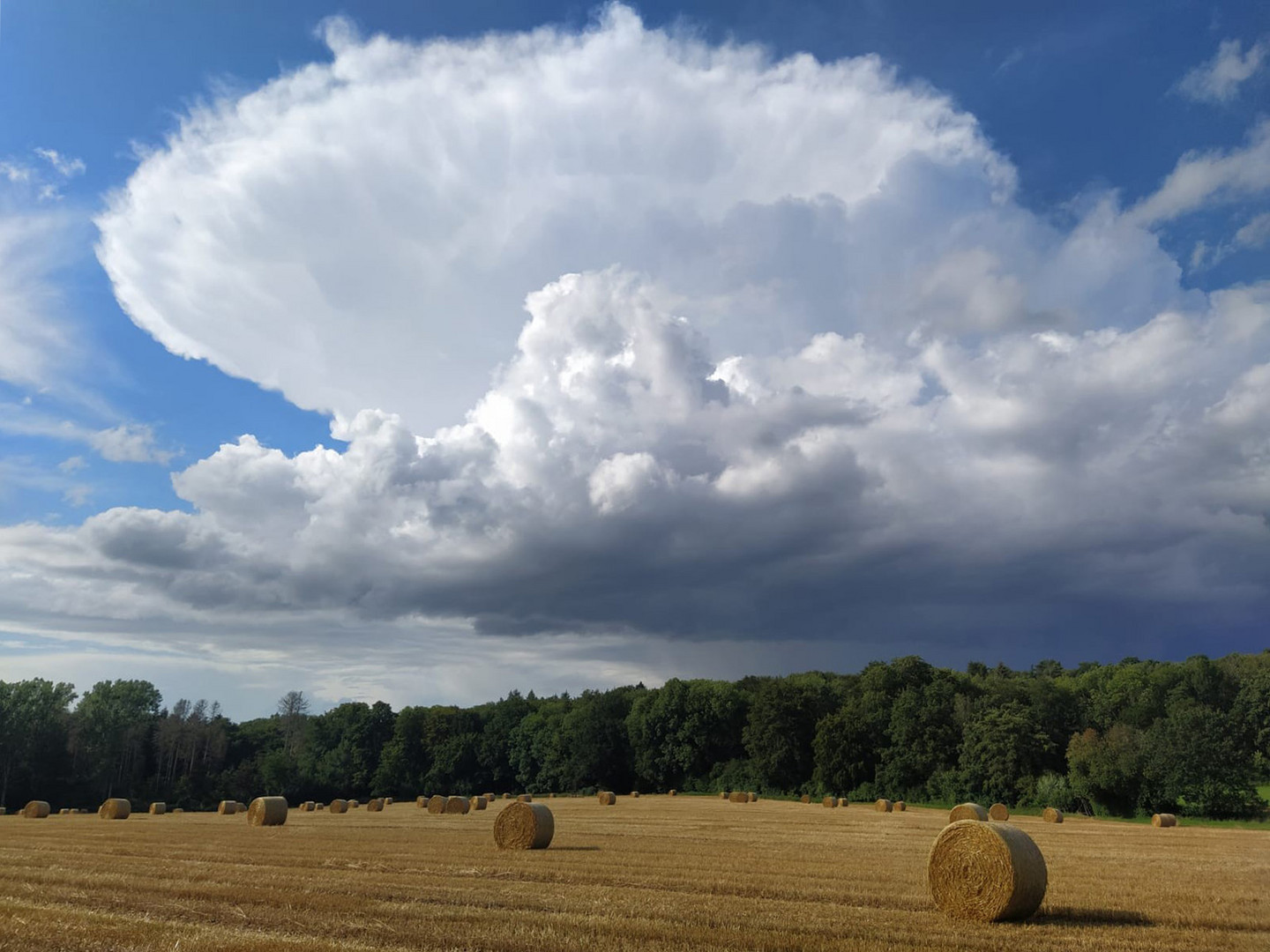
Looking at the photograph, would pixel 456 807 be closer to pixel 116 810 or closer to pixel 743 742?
pixel 116 810

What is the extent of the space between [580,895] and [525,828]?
10.1 meters

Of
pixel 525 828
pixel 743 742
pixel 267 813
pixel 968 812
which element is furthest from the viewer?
pixel 743 742

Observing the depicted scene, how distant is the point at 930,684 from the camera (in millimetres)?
80938

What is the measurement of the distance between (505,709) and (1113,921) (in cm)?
9747

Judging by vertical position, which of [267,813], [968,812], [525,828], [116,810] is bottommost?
[116,810]

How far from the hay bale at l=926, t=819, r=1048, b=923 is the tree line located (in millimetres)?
45025

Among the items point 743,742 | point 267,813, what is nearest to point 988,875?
point 267,813

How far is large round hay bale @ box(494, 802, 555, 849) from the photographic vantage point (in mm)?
24719

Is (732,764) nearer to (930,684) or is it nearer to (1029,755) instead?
(930,684)

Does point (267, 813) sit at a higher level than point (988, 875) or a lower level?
lower

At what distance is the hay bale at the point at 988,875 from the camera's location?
13898 mm

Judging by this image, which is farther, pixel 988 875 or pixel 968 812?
pixel 968 812

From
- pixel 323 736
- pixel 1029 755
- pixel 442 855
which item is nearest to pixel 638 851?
pixel 442 855

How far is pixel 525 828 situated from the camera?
980 inches
